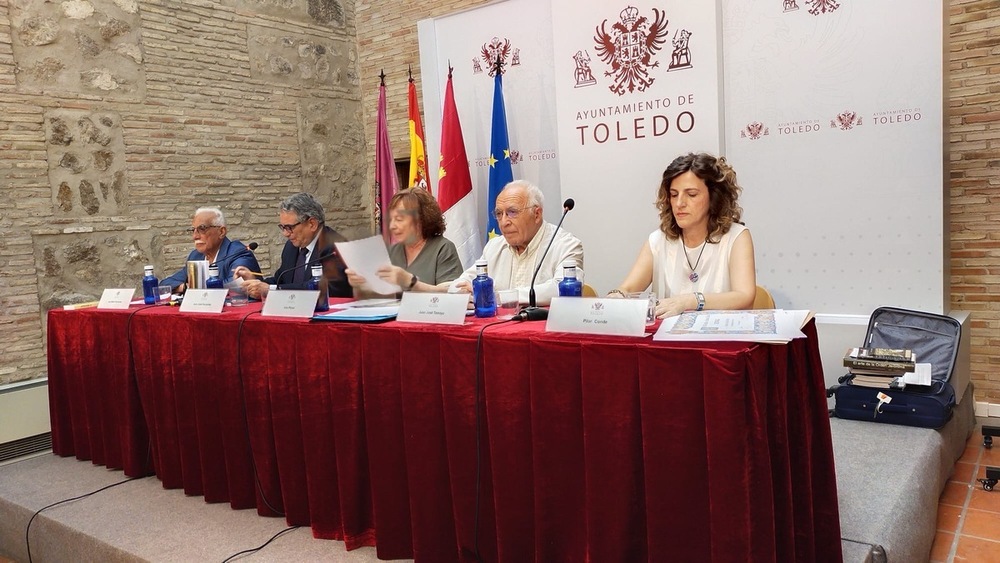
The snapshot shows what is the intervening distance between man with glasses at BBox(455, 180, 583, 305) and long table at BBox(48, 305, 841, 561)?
0.77 metres

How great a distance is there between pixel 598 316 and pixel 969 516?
190cm

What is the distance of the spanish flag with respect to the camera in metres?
5.12

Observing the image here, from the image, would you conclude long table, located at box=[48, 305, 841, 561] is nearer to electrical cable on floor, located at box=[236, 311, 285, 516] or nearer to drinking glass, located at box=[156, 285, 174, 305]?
electrical cable on floor, located at box=[236, 311, 285, 516]

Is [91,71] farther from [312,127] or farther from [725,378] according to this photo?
[725,378]

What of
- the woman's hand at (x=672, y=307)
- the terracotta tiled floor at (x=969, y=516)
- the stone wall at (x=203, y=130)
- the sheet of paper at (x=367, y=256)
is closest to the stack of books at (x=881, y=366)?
the terracotta tiled floor at (x=969, y=516)

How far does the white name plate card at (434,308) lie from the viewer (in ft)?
6.39

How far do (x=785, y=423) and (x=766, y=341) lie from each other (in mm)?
206

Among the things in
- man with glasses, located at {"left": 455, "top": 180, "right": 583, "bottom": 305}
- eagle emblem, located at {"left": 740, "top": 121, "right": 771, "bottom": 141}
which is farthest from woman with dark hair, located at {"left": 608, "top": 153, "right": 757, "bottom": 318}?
eagle emblem, located at {"left": 740, "top": 121, "right": 771, "bottom": 141}

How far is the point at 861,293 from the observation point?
12.1 ft

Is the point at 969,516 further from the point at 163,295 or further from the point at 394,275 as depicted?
the point at 163,295

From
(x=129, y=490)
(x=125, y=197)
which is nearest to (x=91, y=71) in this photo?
(x=125, y=197)

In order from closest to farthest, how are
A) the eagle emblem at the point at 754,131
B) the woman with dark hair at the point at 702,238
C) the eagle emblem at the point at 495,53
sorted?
the woman with dark hair at the point at 702,238 < the eagle emblem at the point at 754,131 < the eagle emblem at the point at 495,53

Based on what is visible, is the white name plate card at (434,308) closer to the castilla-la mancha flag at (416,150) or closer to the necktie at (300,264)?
the necktie at (300,264)

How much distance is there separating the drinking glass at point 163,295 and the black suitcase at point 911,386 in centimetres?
296
